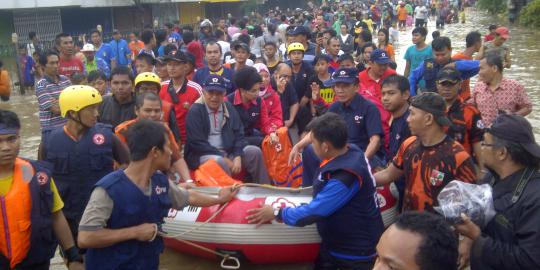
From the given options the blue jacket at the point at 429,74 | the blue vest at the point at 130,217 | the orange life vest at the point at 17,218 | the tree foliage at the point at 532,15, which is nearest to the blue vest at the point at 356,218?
the blue vest at the point at 130,217

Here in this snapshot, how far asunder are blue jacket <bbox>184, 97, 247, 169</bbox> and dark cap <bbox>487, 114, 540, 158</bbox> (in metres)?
3.06

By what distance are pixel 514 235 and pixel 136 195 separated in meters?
2.02

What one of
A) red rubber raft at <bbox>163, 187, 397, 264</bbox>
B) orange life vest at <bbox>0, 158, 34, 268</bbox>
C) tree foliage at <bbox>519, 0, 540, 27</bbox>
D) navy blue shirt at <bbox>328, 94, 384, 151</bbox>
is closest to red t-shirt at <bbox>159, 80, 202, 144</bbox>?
red rubber raft at <bbox>163, 187, 397, 264</bbox>

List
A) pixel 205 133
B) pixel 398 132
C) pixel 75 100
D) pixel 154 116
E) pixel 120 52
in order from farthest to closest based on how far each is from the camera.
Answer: pixel 120 52 → pixel 205 133 → pixel 398 132 → pixel 154 116 → pixel 75 100

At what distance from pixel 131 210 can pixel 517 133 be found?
215 centimetres

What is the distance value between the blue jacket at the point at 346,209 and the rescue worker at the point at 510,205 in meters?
0.84

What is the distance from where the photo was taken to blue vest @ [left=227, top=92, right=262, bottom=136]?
19.5 feet

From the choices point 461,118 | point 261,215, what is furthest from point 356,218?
point 461,118

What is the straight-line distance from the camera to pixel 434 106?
3.80 meters

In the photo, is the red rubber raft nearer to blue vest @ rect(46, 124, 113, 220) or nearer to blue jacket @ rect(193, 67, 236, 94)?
blue vest @ rect(46, 124, 113, 220)

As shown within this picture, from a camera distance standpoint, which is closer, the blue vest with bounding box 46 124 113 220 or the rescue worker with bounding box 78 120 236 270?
the rescue worker with bounding box 78 120 236 270

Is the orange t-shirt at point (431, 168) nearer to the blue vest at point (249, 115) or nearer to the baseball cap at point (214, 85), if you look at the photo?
the baseball cap at point (214, 85)

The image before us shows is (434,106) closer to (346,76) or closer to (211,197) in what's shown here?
(346,76)

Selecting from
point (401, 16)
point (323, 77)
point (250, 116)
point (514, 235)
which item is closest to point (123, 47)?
point (323, 77)
